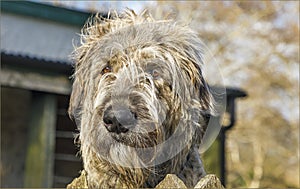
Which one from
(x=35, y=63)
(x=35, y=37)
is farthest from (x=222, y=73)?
(x=35, y=37)

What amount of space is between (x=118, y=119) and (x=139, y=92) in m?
0.27

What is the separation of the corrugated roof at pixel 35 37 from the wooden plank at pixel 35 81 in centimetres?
80

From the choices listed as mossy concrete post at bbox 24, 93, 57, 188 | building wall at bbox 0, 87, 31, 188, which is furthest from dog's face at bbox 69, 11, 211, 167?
building wall at bbox 0, 87, 31, 188

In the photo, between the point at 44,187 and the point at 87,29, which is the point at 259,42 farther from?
the point at 87,29

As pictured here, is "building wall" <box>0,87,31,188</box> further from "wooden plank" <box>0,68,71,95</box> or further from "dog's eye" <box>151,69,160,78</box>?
"dog's eye" <box>151,69,160,78</box>

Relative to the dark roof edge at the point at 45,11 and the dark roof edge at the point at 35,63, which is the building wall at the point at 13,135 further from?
the dark roof edge at the point at 35,63

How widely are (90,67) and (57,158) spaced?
31.9 feet

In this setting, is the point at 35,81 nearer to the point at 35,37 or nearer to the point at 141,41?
the point at 35,37

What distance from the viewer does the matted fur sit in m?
3.32

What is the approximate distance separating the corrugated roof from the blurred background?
18 millimetres

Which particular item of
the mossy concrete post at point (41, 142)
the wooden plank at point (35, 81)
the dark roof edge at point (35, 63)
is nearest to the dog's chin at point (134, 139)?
the dark roof edge at point (35, 63)

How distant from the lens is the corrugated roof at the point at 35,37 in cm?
1222

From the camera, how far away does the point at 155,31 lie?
3783 mm

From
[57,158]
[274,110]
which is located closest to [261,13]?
[274,110]
